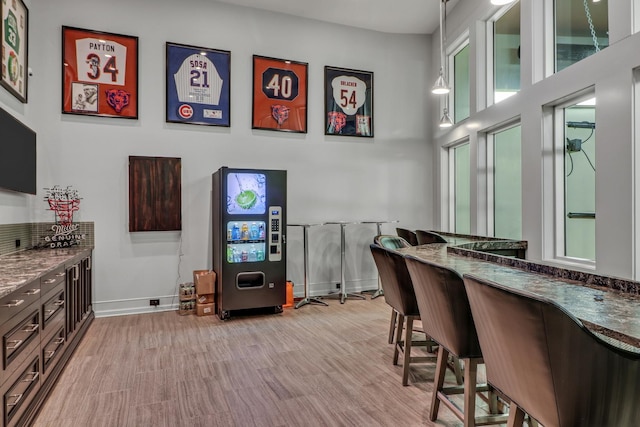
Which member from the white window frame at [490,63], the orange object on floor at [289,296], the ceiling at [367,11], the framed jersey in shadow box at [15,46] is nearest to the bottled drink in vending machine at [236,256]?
the orange object on floor at [289,296]

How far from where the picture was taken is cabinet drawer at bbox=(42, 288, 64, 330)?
8.35ft

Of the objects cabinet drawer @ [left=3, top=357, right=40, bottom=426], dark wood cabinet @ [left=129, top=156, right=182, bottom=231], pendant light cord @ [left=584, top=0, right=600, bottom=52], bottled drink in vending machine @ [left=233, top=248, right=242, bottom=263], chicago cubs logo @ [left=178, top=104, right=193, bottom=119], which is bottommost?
cabinet drawer @ [left=3, top=357, right=40, bottom=426]

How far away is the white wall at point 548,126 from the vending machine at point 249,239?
8.97 ft

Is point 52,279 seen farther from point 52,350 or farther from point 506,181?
point 506,181

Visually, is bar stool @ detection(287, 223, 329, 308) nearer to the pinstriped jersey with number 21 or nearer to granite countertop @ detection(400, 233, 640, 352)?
the pinstriped jersey with number 21

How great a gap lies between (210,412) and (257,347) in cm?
115

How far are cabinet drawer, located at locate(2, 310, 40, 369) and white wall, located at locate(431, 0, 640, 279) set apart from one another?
419 cm

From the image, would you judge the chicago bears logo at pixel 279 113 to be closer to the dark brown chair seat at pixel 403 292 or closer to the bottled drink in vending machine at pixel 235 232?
the bottled drink in vending machine at pixel 235 232

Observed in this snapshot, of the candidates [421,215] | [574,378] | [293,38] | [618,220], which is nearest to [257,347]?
[574,378]

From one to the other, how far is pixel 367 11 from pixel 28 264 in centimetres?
515

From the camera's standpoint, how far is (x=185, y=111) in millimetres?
4914

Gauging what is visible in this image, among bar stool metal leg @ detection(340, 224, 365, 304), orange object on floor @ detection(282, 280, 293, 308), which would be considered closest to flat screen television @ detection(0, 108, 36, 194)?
orange object on floor @ detection(282, 280, 293, 308)

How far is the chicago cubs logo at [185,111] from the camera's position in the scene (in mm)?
4895

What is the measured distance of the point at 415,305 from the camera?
2.67m
